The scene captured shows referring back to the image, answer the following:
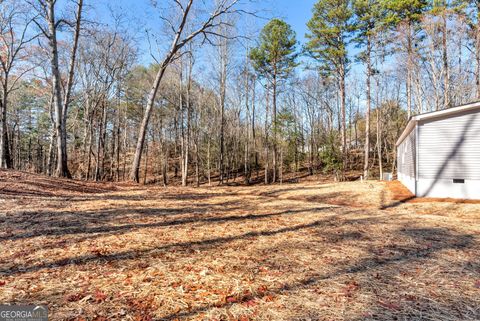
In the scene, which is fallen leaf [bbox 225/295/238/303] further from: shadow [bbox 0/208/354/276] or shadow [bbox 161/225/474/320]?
shadow [bbox 0/208/354/276]

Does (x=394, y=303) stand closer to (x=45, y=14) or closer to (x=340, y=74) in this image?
(x=45, y=14)

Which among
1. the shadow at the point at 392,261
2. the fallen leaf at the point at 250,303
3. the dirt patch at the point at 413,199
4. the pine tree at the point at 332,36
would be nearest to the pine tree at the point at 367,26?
the pine tree at the point at 332,36

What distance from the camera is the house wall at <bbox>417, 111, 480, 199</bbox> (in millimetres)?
8883

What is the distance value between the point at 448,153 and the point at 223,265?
10698 millimetres

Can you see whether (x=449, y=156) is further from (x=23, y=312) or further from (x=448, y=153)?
(x=23, y=312)

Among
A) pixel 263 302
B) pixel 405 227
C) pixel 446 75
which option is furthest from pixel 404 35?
pixel 263 302

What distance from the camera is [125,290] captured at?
192 centimetres

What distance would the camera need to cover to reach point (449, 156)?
9297mm

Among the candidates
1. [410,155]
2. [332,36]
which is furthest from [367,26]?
[410,155]

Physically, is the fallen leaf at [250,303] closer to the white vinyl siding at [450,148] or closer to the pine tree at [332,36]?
the white vinyl siding at [450,148]

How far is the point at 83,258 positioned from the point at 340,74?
20044mm

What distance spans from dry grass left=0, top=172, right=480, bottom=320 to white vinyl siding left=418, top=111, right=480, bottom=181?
576cm

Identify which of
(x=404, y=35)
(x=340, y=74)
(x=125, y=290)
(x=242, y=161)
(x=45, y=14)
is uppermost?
(x=404, y=35)

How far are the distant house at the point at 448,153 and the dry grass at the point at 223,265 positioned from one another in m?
5.66
